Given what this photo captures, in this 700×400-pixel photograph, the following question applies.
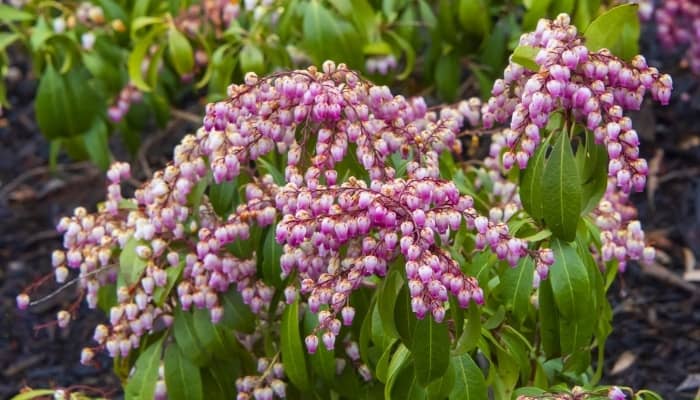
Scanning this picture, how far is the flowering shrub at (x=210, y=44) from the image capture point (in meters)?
3.80

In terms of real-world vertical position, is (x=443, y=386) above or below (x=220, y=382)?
above

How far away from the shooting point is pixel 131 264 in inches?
108

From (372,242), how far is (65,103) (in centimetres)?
231

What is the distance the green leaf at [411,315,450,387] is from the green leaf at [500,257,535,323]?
269 mm

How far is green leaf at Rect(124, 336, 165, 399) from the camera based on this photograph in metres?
2.85

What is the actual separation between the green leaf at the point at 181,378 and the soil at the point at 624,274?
618 mm

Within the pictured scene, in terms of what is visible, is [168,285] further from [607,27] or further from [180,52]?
Answer: [180,52]

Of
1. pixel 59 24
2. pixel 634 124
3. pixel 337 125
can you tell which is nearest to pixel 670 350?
pixel 634 124

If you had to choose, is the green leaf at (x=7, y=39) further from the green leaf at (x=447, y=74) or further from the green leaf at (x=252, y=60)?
the green leaf at (x=447, y=74)

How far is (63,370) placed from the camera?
4289 mm

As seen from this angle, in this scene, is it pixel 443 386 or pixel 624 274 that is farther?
pixel 624 274

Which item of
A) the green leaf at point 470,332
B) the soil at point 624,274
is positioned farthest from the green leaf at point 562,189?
the soil at point 624,274

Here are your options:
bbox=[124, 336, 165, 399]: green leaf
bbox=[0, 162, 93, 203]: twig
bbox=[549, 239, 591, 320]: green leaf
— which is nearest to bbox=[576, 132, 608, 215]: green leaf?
bbox=[549, 239, 591, 320]: green leaf

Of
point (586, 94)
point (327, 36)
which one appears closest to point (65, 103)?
point (327, 36)
